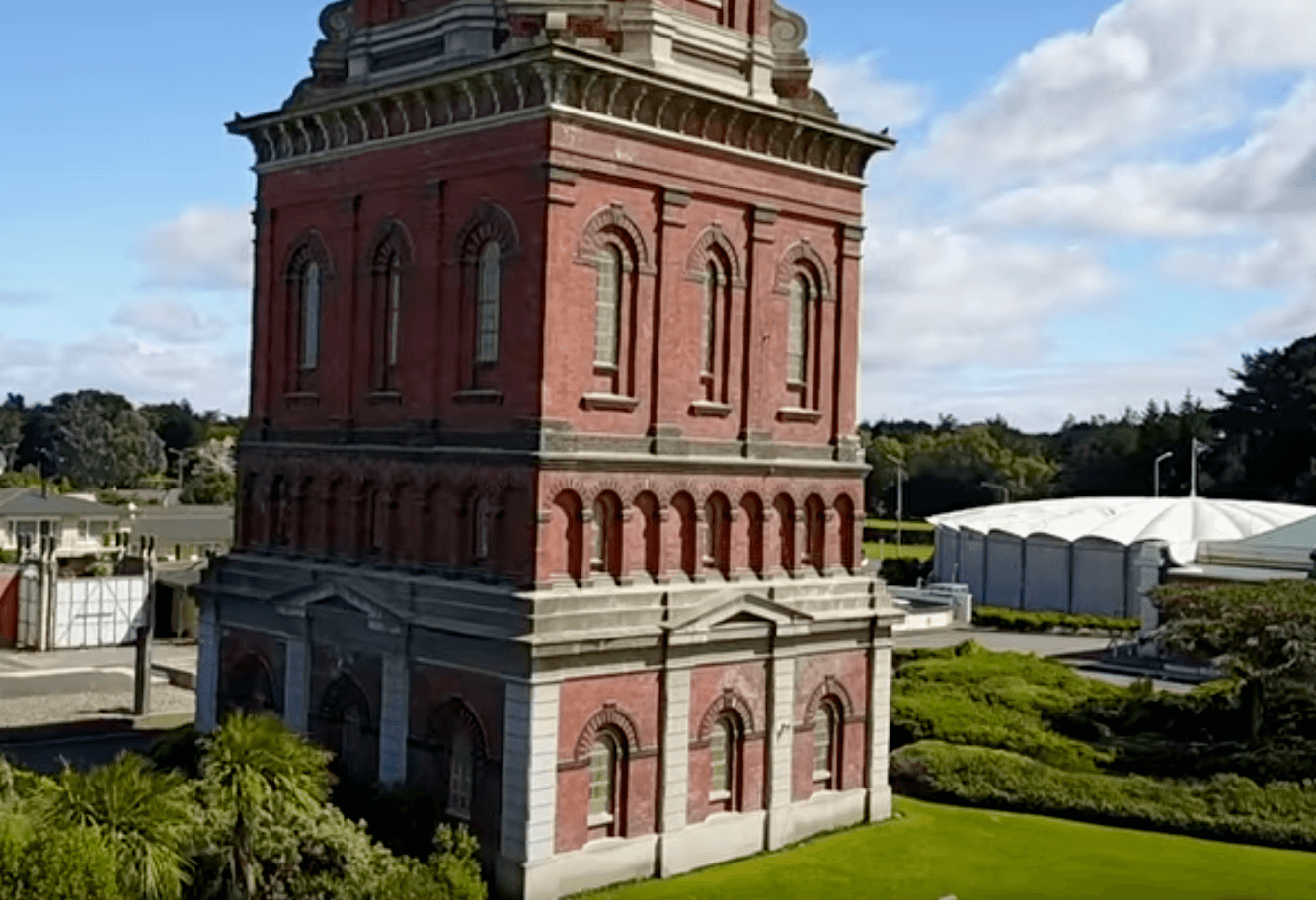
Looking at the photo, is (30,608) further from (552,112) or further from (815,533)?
(552,112)

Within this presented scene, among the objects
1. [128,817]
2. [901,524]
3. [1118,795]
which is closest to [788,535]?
[1118,795]

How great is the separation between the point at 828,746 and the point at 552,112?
513 inches

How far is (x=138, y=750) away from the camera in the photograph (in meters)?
34.8

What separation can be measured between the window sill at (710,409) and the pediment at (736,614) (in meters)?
3.18

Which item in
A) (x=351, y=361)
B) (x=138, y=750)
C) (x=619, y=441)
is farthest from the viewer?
(x=138, y=750)

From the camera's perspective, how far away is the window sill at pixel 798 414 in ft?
92.8

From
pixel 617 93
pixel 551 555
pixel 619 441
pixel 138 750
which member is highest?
pixel 617 93

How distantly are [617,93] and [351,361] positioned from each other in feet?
23.9

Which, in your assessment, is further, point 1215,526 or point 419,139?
point 1215,526

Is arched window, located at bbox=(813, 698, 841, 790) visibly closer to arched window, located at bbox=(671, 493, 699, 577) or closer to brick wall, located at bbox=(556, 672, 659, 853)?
arched window, located at bbox=(671, 493, 699, 577)

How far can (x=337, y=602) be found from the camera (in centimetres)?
2739

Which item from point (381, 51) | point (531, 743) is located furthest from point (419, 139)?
point (531, 743)

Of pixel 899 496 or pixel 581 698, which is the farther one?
pixel 899 496

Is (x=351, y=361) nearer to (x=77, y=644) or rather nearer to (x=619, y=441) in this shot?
(x=619, y=441)
